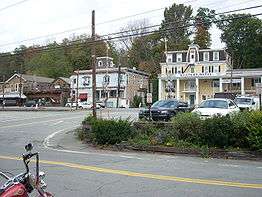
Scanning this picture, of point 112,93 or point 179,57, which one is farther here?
point 112,93

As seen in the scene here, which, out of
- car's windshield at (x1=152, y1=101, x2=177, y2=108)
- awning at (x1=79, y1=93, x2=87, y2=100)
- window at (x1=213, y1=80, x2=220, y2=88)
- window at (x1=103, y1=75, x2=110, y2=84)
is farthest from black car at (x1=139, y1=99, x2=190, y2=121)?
awning at (x1=79, y1=93, x2=87, y2=100)

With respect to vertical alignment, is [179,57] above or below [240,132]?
above

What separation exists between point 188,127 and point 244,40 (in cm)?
8064

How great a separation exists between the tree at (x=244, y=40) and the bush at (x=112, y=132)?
248 ft

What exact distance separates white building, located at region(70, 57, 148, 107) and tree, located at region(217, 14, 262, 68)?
19.6m

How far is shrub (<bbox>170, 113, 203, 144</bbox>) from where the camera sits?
1931 cm

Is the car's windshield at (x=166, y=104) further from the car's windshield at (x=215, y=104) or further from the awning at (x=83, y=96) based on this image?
the awning at (x=83, y=96)

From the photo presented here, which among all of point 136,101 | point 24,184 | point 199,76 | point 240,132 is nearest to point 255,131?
point 240,132

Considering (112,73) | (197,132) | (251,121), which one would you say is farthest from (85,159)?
(112,73)

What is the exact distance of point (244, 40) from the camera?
316ft

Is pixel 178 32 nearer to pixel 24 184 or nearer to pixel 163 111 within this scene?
pixel 163 111

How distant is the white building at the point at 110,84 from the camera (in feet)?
298

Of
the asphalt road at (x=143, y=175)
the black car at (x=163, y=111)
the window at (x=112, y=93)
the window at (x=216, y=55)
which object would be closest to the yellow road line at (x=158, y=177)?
the asphalt road at (x=143, y=175)

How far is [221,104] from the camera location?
2591 centimetres
